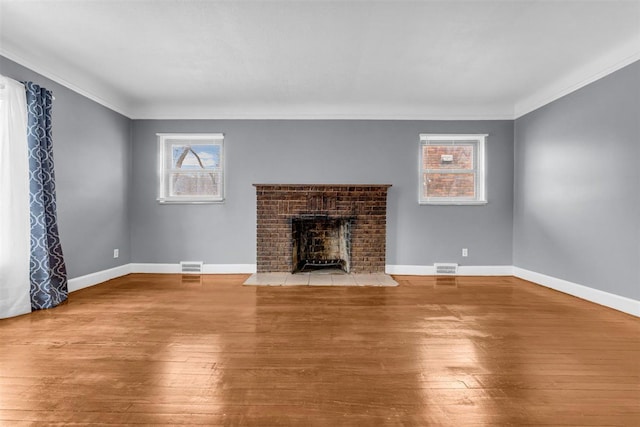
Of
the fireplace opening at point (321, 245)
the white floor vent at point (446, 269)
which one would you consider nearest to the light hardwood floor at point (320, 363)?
the white floor vent at point (446, 269)

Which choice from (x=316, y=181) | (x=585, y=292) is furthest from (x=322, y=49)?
(x=585, y=292)

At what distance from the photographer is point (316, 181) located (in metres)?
4.51

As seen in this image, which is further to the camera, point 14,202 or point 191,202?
point 191,202

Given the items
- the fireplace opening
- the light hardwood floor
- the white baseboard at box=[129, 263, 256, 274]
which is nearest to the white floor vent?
the light hardwood floor

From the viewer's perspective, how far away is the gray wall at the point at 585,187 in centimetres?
284

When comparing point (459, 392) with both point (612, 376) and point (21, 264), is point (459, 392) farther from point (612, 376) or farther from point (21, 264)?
point (21, 264)

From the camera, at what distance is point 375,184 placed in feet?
14.5

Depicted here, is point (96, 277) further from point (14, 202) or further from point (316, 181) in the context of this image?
point (316, 181)

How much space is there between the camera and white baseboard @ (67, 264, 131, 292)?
3508mm

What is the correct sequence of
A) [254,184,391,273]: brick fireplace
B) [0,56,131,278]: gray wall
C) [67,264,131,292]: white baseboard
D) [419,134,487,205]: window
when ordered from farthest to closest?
[419,134,487,205]: window, [254,184,391,273]: brick fireplace, [67,264,131,292]: white baseboard, [0,56,131,278]: gray wall

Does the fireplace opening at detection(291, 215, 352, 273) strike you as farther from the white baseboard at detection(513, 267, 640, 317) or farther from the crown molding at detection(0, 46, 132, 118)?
the crown molding at detection(0, 46, 132, 118)

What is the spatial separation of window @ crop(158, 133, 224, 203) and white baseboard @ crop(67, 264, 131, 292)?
1.22 meters

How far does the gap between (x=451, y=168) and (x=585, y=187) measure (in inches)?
63.7

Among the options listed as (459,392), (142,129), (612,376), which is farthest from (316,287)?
(142,129)
